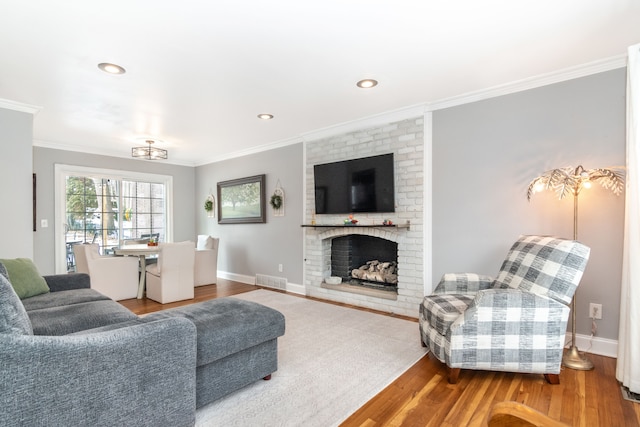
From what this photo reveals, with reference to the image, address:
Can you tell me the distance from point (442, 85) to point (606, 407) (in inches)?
106

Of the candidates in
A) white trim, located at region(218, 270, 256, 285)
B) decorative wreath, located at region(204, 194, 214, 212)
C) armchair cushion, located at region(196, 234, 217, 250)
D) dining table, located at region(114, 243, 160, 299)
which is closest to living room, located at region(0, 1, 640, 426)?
white trim, located at region(218, 270, 256, 285)

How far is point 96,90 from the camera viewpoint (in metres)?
3.06

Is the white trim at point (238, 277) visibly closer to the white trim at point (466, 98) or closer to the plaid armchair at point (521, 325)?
the white trim at point (466, 98)

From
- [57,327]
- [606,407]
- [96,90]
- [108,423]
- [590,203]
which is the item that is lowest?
[606,407]

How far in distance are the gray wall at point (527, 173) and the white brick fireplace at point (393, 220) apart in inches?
8.3

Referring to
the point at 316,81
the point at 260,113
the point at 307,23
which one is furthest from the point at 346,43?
the point at 260,113

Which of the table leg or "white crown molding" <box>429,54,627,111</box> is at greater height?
"white crown molding" <box>429,54,627,111</box>

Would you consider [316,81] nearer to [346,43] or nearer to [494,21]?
[346,43]

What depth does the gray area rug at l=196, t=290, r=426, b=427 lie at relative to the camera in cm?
183

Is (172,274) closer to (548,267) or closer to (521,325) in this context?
(521,325)

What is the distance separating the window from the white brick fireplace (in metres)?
3.70

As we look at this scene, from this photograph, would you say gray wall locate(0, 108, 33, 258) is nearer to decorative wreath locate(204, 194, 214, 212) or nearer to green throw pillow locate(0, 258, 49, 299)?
green throw pillow locate(0, 258, 49, 299)

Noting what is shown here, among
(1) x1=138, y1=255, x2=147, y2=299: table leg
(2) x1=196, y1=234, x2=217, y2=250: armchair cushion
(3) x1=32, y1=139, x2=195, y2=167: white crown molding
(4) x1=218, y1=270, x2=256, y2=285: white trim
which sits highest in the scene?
(3) x1=32, y1=139, x2=195, y2=167: white crown molding

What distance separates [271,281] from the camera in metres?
5.29
